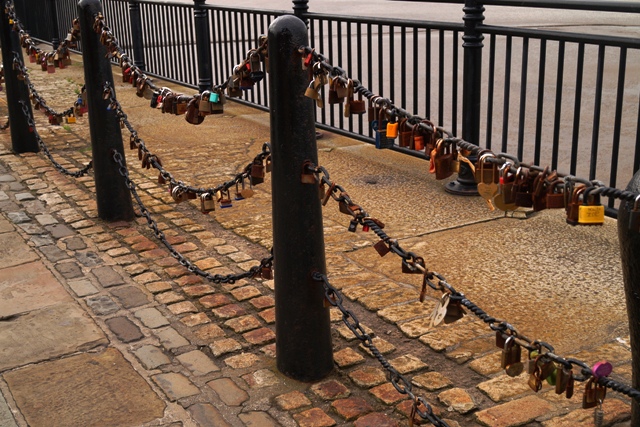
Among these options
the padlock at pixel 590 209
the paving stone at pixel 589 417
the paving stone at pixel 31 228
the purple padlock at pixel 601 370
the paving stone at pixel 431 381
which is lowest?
the paving stone at pixel 31 228

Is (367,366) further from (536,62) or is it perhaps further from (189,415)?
(536,62)

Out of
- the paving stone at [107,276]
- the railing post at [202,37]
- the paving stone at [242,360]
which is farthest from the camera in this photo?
the railing post at [202,37]

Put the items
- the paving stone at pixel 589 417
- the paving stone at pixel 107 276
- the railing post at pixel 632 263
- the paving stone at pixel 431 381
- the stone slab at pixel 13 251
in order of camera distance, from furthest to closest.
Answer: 1. the stone slab at pixel 13 251
2. the paving stone at pixel 107 276
3. the paving stone at pixel 431 381
4. the paving stone at pixel 589 417
5. the railing post at pixel 632 263

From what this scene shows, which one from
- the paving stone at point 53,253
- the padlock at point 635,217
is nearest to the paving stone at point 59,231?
the paving stone at point 53,253

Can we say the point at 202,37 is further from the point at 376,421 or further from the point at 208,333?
the point at 376,421

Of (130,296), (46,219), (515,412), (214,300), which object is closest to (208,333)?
(214,300)

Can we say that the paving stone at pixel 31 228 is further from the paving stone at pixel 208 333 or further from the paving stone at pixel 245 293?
the paving stone at pixel 208 333

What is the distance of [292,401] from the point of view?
3.49 metres

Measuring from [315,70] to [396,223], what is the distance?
2.42m

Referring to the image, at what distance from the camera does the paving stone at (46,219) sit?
5902mm

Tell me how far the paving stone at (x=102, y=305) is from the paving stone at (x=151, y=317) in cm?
15

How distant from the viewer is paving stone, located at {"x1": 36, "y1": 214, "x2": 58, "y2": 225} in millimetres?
5902

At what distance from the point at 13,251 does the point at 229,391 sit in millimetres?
2391

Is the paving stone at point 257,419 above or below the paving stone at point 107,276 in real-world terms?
above
